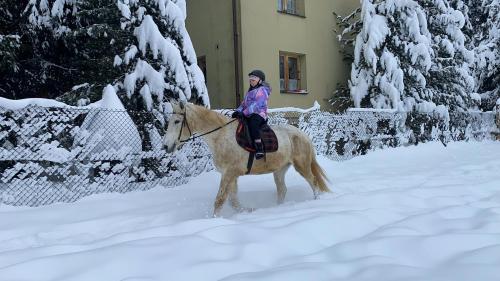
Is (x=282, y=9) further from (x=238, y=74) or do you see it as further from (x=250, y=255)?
(x=250, y=255)

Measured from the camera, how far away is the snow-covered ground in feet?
11.3

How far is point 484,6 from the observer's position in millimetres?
21094

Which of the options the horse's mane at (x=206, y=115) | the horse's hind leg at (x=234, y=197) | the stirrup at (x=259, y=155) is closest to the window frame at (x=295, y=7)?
the horse's mane at (x=206, y=115)

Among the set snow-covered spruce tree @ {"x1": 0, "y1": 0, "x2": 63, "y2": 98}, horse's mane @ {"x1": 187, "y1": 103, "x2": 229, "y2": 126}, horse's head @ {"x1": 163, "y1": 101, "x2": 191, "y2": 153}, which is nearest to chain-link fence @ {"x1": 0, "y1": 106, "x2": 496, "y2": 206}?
horse's head @ {"x1": 163, "y1": 101, "x2": 191, "y2": 153}

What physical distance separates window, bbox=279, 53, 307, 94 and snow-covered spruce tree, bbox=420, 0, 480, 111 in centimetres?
441

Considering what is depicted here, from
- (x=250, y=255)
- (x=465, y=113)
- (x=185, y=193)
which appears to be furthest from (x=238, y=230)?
(x=465, y=113)

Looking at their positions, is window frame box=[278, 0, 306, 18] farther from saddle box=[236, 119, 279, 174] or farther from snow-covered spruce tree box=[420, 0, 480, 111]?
saddle box=[236, 119, 279, 174]

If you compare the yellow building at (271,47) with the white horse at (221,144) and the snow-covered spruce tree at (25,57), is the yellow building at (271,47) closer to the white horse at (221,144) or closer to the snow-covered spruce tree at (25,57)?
the snow-covered spruce tree at (25,57)

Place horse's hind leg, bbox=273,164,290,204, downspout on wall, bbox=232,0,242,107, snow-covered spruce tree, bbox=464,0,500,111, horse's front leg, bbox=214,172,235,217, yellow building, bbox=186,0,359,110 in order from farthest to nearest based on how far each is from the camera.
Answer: snow-covered spruce tree, bbox=464,0,500,111, yellow building, bbox=186,0,359,110, downspout on wall, bbox=232,0,242,107, horse's hind leg, bbox=273,164,290,204, horse's front leg, bbox=214,172,235,217

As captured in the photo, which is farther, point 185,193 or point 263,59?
point 263,59

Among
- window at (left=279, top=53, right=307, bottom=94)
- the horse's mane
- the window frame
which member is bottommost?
the horse's mane

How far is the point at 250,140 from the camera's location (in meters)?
6.31

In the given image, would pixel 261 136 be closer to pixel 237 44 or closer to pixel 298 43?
pixel 237 44

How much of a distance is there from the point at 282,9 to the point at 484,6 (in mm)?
10953
